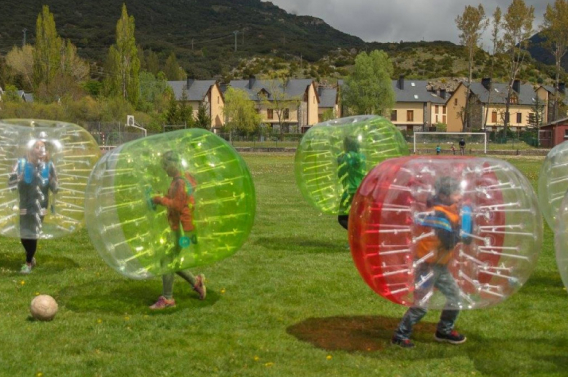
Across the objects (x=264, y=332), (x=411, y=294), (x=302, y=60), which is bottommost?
(x=264, y=332)

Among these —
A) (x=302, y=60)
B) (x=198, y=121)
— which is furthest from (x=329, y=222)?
(x=302, y=60)

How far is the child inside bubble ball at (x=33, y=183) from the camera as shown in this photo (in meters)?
9.88

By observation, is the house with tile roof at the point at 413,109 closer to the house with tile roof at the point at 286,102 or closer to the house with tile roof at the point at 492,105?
the house with tile roof at the point at 492,105

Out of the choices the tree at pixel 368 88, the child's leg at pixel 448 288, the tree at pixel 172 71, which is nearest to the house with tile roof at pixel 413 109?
the tree at pixel 368 88

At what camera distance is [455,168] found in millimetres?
6625

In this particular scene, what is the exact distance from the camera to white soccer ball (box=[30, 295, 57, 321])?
26.6 feet

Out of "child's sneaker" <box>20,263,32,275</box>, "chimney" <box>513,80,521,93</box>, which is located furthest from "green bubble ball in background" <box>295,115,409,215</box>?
"chimney" <box>513,80,521,93</box>

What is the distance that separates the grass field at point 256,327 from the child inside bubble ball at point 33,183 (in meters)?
0.85

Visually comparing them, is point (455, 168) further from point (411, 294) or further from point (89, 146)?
point (89, 146)

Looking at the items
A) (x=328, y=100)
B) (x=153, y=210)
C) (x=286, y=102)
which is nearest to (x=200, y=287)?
(x=153, y=210)

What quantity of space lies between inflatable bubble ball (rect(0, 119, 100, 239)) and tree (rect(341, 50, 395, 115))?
74.1m

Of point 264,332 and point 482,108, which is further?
point 482,108

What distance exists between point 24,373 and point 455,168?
4403 millimetres

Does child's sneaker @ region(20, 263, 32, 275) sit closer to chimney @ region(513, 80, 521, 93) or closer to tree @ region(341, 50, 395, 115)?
tree @ region(341, 50, 395, 115)
